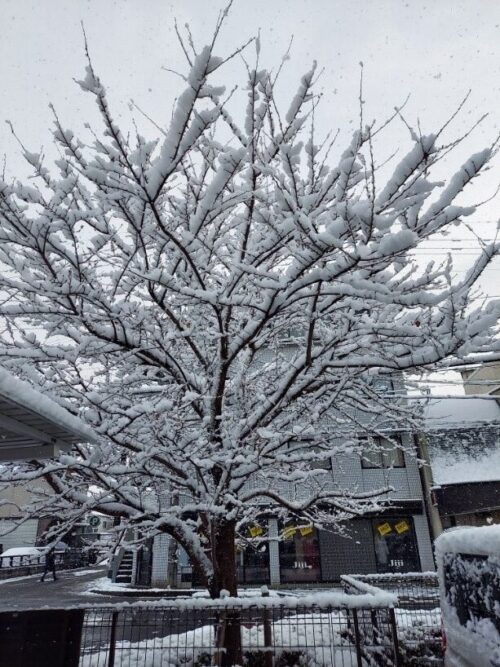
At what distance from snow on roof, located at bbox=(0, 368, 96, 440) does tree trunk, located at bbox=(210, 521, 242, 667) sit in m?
Result: 2.20

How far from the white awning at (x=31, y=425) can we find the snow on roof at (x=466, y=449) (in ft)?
54.1

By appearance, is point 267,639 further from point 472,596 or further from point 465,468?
point 465,468

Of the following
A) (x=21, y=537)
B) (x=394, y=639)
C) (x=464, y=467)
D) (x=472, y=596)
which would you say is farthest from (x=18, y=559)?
(x=472, y=596)

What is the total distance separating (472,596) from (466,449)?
18.6m

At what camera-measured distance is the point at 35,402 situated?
12.3 ft

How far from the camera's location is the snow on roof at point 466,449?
61.3ft

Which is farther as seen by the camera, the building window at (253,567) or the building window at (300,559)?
the building window at (253,567)

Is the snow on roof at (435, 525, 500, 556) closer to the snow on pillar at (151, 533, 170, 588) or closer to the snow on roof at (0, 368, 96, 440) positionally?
the snow on roof at (0, 368, 96, 440)

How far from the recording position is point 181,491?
6879mm

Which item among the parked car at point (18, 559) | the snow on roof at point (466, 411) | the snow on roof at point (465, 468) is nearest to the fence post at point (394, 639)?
the snow on roof at point (465, 468)

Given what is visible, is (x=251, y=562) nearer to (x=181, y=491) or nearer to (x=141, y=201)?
(x=181, y=491)

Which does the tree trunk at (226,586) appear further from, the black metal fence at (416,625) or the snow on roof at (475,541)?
the snow on roof at (475,541)

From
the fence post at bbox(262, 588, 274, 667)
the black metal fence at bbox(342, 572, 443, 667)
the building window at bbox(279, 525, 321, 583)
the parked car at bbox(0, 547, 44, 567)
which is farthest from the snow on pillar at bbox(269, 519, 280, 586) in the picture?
the parked car at bbox(0, 547, 44, 567)

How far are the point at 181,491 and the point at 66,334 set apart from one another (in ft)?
9.44
